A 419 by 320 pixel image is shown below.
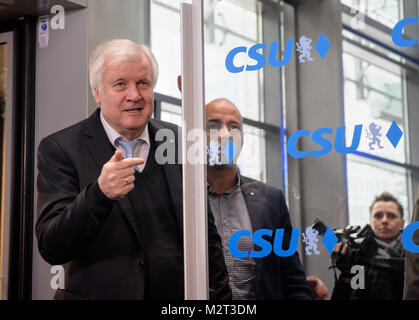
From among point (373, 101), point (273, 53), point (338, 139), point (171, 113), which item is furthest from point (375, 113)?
point (171, 113)

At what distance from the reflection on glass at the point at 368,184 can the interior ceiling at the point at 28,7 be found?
1.67 m

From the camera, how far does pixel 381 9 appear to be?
9.20ft

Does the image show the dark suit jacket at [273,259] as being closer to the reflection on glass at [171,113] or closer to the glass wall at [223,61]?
the glass wall at [223,61]

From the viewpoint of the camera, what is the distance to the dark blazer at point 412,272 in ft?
8.67

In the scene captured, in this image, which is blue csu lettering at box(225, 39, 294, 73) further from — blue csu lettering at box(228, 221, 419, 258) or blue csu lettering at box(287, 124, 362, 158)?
blue csu lettering at box(228, 221, 419, 258)

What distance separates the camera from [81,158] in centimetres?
330

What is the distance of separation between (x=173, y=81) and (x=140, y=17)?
0.38 metres

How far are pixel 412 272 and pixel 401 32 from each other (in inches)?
38.4

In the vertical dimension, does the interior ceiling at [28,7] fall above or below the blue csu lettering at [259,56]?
above

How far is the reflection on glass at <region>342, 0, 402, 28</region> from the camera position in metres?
2.77

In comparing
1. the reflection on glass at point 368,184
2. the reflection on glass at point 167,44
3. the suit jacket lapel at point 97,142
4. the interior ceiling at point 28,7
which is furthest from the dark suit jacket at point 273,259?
the interior ceiling at point 28,7

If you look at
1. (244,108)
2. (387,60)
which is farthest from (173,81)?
(387,60)

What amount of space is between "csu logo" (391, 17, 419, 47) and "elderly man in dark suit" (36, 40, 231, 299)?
109 cm
